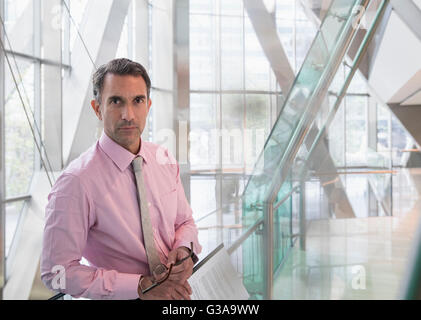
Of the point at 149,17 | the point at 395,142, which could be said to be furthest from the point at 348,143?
the point at 149,17

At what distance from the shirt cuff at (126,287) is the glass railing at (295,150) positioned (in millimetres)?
1098

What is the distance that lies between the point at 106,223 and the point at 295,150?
1175 millimetres

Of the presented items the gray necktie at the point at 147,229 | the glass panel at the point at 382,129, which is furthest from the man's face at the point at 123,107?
the glass panel at the point at 382,129

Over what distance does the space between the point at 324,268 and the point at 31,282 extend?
154 cm

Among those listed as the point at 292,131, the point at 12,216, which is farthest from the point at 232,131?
the point at 12,216

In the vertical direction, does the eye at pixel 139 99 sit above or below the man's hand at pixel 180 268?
above

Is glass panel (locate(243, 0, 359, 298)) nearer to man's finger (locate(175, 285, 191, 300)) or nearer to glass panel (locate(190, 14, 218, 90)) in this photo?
glass panel (locate(190, 14, 218, 90))

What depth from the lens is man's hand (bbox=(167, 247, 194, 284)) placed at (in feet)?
2.88

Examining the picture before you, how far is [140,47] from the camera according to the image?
6.82ft

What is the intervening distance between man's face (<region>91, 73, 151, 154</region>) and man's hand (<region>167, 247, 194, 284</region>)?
30 centimetres

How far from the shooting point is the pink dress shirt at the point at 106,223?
0.81 m

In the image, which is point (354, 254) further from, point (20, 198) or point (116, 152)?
point (20, 198)

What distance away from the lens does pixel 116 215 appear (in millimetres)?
883

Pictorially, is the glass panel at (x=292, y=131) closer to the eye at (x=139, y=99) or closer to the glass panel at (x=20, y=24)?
the eye at (x=139, y=99)
